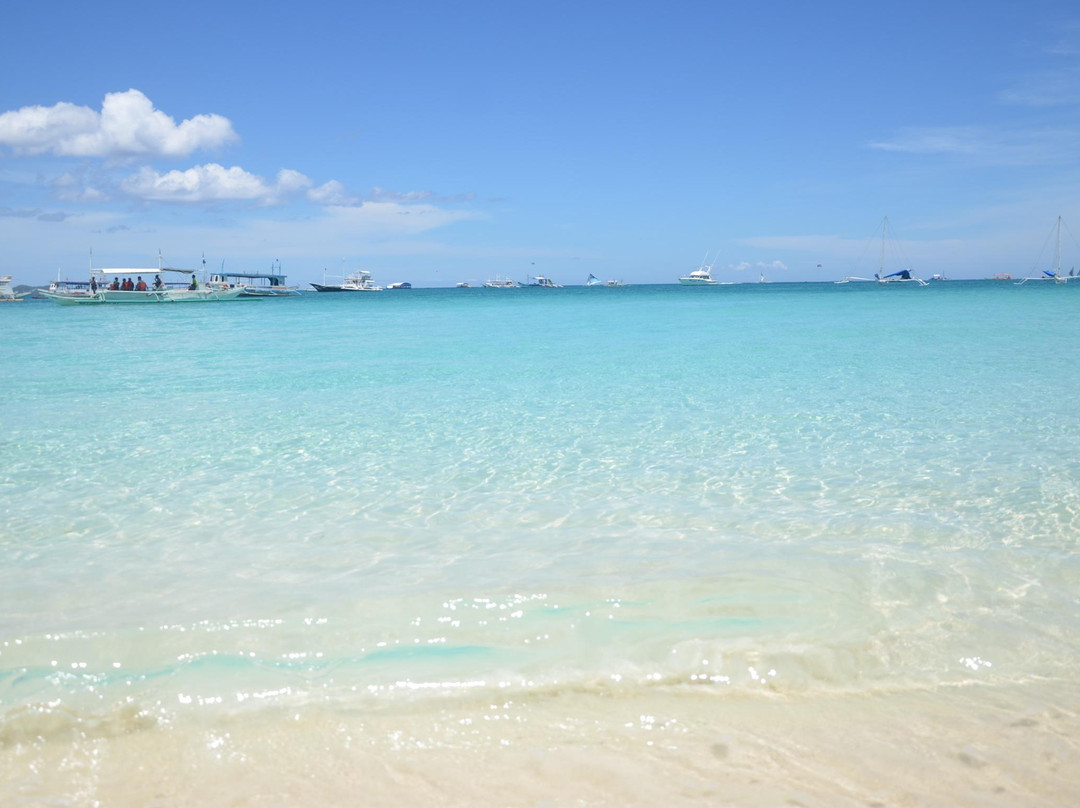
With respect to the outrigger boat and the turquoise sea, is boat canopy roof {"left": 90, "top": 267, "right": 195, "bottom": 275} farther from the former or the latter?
the turquoise sea

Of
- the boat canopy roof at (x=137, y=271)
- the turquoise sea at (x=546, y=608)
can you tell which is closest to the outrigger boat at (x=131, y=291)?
the boat canopy roof at (x=137, y=271)

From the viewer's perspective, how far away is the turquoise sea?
2891 mm

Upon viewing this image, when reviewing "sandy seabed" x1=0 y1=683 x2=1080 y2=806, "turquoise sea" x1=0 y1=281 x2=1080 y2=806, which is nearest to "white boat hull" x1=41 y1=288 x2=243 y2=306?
"turquoise sea" x1=0 y1=281 x2=1080 y2=806

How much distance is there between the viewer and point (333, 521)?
5824 mm

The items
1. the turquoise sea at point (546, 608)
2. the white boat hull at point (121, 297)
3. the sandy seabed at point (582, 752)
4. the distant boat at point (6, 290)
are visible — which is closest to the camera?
the sandy seabed at point (582, 752)

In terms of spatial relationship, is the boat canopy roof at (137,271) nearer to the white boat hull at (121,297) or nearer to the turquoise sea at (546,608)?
the white boat hull at (121,297)

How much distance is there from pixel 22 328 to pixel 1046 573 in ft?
123

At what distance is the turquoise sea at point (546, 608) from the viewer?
289cm

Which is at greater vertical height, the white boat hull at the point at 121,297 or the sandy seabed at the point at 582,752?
the white boat hull at the point at 121,297

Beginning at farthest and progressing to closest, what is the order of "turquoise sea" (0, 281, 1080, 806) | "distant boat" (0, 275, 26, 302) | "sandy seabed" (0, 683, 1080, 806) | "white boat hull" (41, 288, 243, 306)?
"distant boat" (0, 275, 26, 302) < "white boat hull" (41, 288, 243, 306) < "turquoise sea" (0, 281, 1080, 806) < "sandy seabed" (0, 683, 1080, 806)

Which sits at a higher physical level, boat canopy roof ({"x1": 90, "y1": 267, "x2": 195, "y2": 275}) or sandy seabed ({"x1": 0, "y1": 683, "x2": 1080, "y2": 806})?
boat canopy roof ({"x1": 90, "y1": 267, "x2": 195, "y2": 275})

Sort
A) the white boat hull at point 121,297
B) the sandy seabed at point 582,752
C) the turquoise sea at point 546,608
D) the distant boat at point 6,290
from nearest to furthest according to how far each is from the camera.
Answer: the sandy seabed at point 582,752 → the turquoise sea at point 546,608 → the white boat hull at point 121,297 → the distant boat at point 6,290

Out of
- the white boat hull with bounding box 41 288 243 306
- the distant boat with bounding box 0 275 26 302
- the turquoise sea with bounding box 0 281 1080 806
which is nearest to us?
the turquoise sea with bounding box 0 281 1080 806

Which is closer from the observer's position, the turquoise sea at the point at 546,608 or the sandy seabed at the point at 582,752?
the sandy seabed at the point at 582,752
